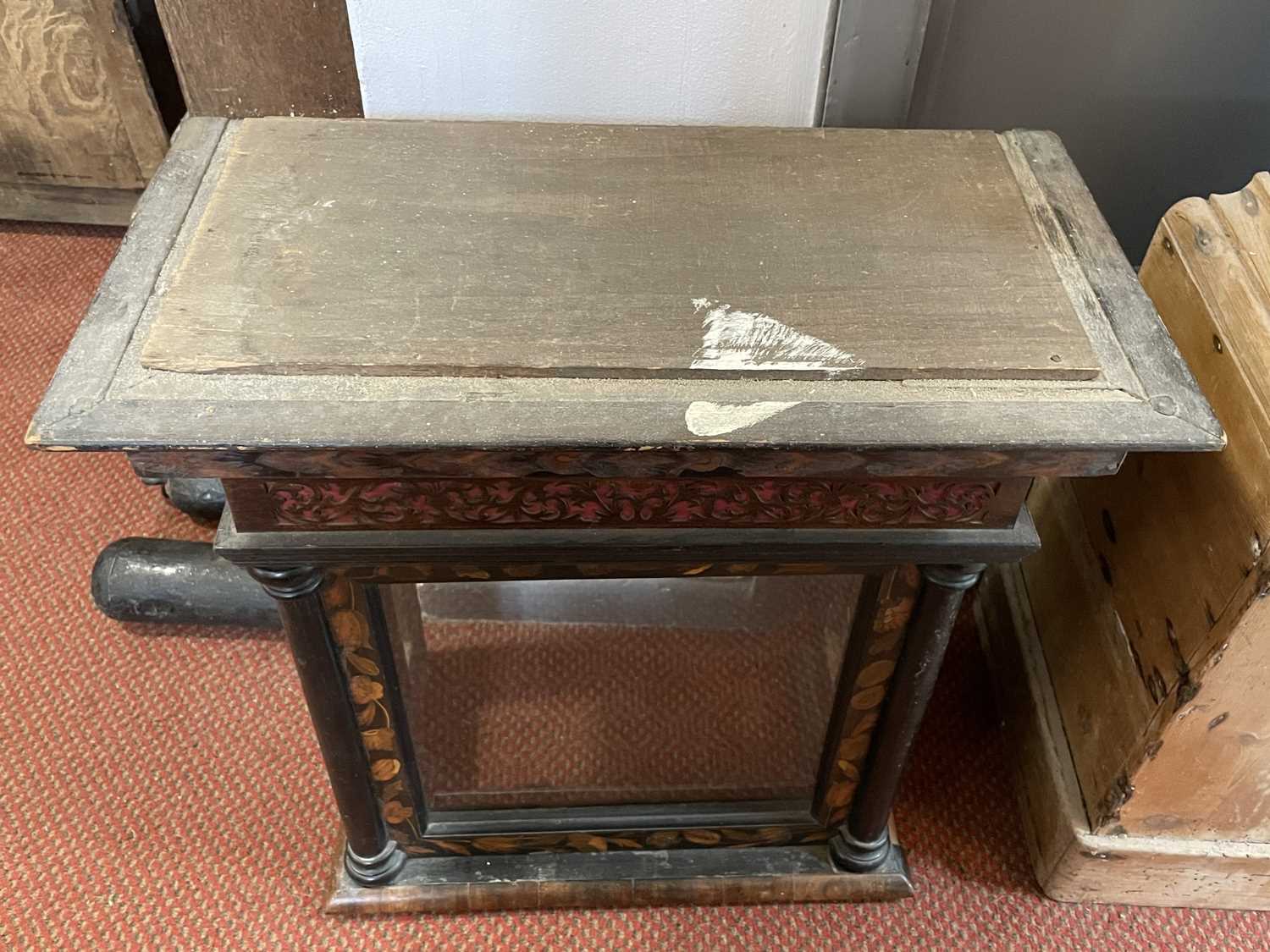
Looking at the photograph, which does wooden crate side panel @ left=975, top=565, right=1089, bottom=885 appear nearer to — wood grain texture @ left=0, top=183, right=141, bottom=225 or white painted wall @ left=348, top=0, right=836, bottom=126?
white painted wall @ left=348, top=0, right=836, bottom=126

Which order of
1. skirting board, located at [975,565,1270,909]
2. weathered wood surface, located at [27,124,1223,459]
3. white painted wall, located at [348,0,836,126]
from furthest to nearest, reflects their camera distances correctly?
skirting board, located at [975,565,1270,909], white painted wall, located at [348,0,836,126], weathered wood surface, located at [27,124,1223,459]

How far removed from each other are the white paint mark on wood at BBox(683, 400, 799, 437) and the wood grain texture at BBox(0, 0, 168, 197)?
1475mm

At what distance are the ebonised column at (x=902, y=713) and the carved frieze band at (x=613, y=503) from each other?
0.09 m

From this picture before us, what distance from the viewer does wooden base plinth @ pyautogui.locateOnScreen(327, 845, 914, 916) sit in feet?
3.84

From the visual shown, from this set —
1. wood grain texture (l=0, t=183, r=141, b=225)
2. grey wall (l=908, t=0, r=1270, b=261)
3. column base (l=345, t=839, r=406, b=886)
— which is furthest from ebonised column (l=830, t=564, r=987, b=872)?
wood grain texture (l=0, t=183, r=141, b=225)

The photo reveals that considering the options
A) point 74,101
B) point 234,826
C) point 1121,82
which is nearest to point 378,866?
Result: point 234,826

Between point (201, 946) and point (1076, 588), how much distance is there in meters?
1.04

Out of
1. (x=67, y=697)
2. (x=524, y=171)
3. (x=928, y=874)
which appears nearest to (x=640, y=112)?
(x=524, y=171)

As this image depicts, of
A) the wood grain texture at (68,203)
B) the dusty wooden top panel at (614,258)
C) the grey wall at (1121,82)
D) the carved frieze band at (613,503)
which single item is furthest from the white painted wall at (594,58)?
the wood grain texture at (68,203)

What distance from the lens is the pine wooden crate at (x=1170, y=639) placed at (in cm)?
90

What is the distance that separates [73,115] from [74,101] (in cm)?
3

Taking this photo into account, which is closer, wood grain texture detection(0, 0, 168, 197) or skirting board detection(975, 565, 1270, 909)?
skirting board detection(975, 565, 1270, 909)

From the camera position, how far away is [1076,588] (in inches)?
46.8

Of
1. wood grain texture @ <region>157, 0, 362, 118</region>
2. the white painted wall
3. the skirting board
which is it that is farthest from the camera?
wood grain texture @ <region>157, 0, 362, 118</region>
